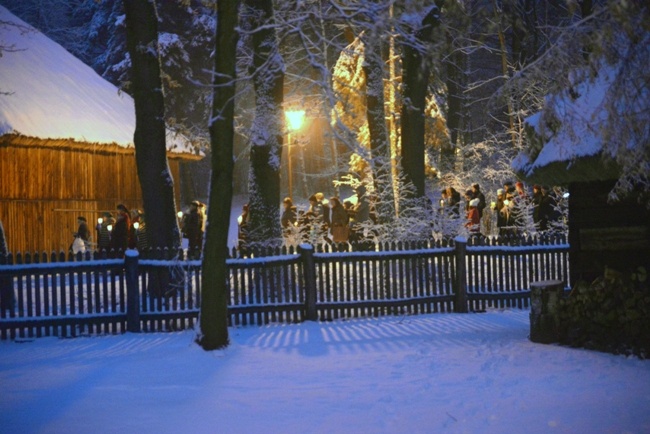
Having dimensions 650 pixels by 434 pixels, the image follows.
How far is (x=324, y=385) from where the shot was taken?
7.59 metres

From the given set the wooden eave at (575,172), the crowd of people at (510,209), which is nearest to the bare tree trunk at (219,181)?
the wooden eave at (575,172)

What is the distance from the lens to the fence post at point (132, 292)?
10977 millimetres

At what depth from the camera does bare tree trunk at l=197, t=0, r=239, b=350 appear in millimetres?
9023

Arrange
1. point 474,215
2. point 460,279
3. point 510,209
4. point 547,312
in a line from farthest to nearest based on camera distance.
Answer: point 510,209
point 474,215
point 460,279
point 547,312

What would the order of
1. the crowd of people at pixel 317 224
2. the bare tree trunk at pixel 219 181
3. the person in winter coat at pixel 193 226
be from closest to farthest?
the bare tree trunk at pixel 219 181 < the crowd of people at pixel 317 224 < the person in winter coat at pixel 193 226

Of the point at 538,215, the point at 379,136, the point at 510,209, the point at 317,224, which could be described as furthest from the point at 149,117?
the point at 510,209

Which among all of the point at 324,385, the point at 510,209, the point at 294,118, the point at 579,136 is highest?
the point at 294,118

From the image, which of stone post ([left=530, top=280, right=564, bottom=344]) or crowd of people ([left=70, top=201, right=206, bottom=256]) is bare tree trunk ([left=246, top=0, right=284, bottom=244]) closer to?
crowd of people ([left=70, top=201, right=206, bottom=256])

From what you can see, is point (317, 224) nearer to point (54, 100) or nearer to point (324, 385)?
point (54, 100)

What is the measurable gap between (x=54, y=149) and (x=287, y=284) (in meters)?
13.8

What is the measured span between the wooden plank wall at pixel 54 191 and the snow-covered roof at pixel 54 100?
1.17m

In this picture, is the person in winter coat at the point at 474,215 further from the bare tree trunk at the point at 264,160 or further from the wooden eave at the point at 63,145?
the wooden eave at the point at 63,145

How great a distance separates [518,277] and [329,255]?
14.0ft

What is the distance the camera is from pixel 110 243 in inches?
698
